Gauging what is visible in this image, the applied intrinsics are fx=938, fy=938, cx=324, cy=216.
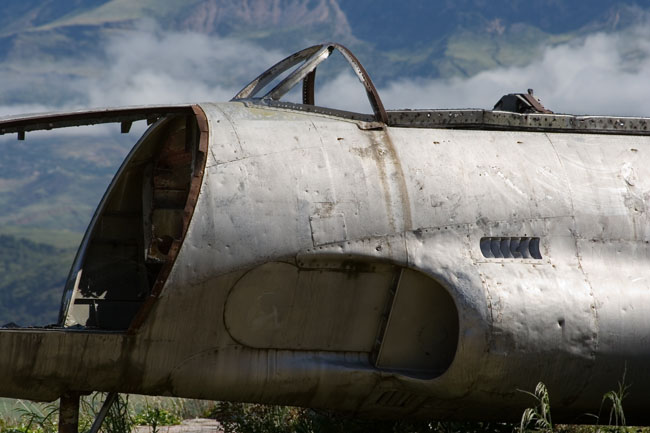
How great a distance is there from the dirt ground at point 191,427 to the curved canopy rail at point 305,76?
368cm

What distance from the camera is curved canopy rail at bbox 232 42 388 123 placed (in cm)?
750

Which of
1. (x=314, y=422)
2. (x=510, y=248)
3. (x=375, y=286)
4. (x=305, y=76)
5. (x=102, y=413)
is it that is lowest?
(x=314, y=422)

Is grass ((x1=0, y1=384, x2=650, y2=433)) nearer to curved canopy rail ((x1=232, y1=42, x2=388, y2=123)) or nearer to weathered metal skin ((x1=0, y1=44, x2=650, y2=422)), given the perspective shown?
weathered metal skin ((x1=0, y1=44, x2=650, y2=422))

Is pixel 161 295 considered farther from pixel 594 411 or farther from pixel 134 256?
pixel 594 411

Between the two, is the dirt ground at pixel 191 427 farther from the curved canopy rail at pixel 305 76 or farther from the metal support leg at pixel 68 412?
the curved canopy rail at pixel 305 76

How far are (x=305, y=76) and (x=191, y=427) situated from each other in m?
4.81

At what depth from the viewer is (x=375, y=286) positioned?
6.83 metres

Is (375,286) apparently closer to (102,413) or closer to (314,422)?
(102,413)

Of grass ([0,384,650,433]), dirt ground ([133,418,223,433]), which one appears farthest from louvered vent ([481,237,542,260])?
dirt ground ([133,418,223,433])

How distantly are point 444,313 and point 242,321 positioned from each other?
150cm

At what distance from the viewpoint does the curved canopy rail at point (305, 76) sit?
7.50m

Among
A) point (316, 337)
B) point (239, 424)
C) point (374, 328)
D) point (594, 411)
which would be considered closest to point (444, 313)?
point (374, 328)

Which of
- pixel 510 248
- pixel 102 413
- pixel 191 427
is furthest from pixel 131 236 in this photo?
pixel 510 248

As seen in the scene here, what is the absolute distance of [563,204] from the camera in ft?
23.6
